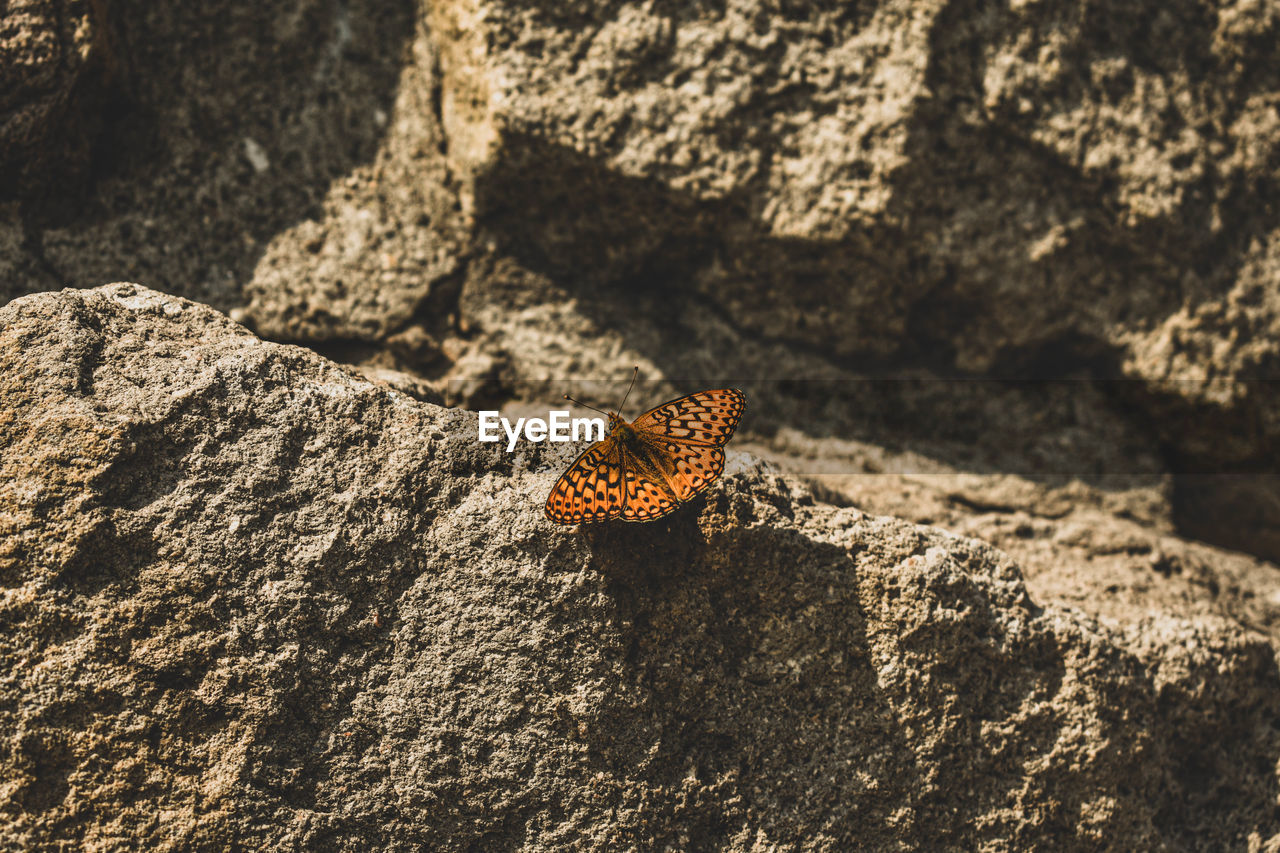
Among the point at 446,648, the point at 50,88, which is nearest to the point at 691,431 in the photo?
the point at 446,648

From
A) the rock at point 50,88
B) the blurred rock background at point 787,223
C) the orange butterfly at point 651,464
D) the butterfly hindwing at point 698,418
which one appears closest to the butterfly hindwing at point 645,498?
the orange butterfly at point 651,464

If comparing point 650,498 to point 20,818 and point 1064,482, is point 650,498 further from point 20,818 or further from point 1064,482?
point 1064,482

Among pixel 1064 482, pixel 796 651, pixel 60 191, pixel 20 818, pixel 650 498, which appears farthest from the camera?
pixel 1064 482

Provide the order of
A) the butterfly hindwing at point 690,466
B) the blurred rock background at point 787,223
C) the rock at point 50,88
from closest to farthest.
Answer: the butterfly hindwing at point 690,466, the rock at point 50,88, the blurred rock background at point 787,223

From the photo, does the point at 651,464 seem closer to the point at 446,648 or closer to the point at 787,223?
the point at 446,648

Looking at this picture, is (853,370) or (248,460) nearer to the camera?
(248,460)

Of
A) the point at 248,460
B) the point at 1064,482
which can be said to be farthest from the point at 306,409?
the point at 1064,482

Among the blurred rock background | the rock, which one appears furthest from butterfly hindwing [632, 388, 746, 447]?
the rock

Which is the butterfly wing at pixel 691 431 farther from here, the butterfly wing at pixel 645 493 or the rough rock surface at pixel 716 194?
the rough rock surface at pixel 716 194
